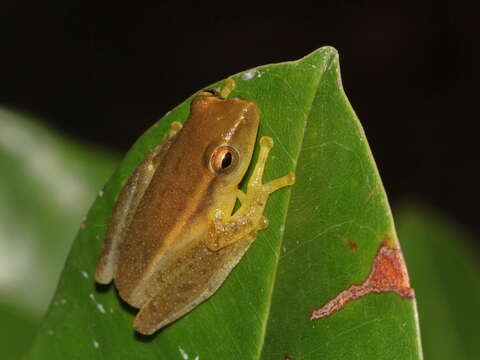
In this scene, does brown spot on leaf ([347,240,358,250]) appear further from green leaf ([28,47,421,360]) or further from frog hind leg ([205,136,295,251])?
frog hind leg ([205,136,295,251])

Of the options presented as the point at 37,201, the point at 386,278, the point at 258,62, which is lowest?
the point at 258,62

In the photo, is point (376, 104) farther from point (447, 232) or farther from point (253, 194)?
point (253, 194)

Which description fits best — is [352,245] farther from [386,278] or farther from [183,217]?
[183,217]

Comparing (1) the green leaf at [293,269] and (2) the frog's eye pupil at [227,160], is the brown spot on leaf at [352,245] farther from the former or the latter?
(2) the frog's eye pupil at [227,160]

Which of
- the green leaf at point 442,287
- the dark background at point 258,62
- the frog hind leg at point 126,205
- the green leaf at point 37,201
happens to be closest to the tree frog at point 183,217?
the frog hind leg at point 126,205

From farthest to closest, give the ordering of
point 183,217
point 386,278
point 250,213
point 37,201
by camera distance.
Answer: point 37,201, point 183,217, point 250,213, point 386,278

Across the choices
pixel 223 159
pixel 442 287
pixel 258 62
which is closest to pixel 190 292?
pixel 223 159

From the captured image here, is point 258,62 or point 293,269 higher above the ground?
point 293,269

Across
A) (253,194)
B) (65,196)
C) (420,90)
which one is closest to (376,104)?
(420,90)
